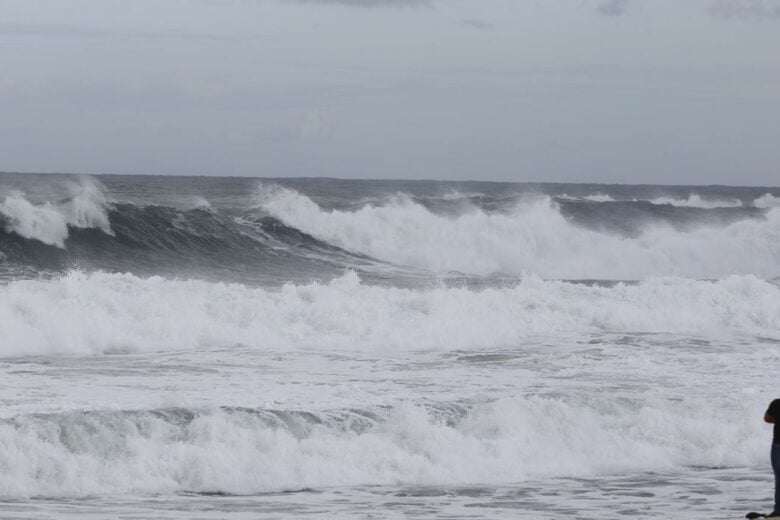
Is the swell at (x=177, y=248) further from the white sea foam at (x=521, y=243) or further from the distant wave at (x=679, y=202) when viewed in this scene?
the distant wave at (x=679, y=202)

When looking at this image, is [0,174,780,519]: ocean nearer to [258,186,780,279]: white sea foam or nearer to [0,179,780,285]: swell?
[0,179,780,285]: swell

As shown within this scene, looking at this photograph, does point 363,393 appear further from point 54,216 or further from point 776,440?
point 54,216

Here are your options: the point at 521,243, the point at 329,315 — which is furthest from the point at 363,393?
the point at 521,243

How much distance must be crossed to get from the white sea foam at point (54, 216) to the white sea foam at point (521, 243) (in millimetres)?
7611

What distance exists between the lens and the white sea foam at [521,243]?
38.5 metres

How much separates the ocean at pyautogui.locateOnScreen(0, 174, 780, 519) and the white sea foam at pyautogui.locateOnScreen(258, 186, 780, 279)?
7.84 metres

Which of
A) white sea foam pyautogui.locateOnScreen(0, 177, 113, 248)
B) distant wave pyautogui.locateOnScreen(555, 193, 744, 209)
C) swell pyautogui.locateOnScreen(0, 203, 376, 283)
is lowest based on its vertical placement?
swell pyautogui.locateOnScreen(0, 203, 376, 283)

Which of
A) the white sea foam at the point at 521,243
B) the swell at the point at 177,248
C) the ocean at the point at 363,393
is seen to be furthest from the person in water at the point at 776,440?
the white sea foam at the point at 521,243

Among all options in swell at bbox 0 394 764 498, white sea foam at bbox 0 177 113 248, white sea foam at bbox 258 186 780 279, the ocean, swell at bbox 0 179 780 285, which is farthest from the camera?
white sea foam at bbox 258 186 780 279

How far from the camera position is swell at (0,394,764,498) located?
11.2 meters

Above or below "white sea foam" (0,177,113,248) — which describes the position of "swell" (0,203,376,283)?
below

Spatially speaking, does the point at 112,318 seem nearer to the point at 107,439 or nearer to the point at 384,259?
the point at 107,439

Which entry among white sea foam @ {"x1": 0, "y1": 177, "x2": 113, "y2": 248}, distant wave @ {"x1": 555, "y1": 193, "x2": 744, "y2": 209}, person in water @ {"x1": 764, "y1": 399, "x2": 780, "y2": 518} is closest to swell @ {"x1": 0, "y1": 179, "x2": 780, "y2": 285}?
white sea foam @ {"x1": 0, "y1": 177, "x2": 113, "y2": 248}

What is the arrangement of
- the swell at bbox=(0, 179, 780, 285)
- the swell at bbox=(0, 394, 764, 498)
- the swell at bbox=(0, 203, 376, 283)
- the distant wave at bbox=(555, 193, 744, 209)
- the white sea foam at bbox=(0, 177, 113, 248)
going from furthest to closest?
the distant wave at bbox=(555, 193, 744, 209) → the swell at bbox=(0, 179, 780, 285) → the white sea foam at bbox=(0, 177, 113, 248) → the swell at bbox=(0, 203, 376, 283) → the swell at bbox=(0, 394, 764, 498)
